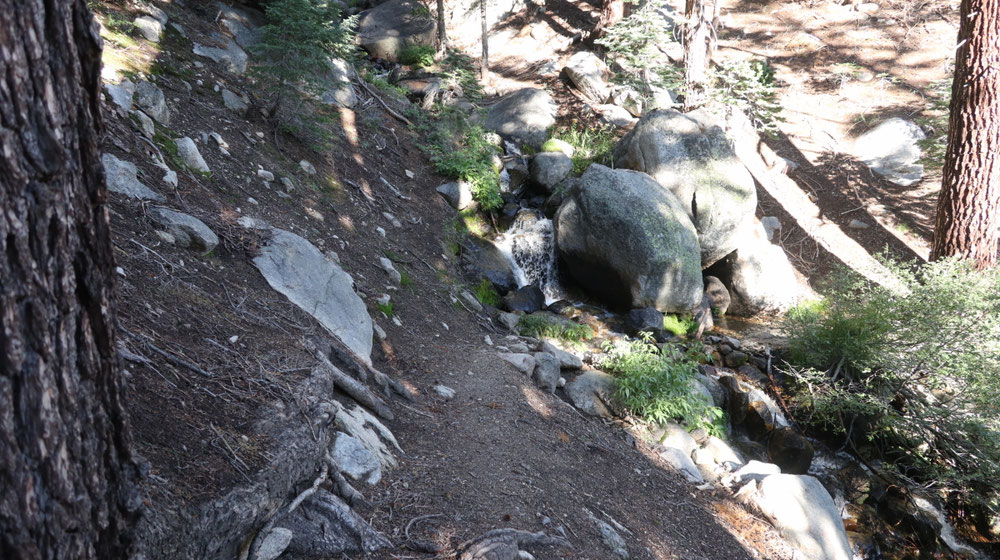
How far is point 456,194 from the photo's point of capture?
1028cm

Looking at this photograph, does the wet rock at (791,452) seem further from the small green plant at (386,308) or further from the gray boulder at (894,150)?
the gray boulder at (894,150)

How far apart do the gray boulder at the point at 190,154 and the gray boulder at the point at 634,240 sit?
6084 mm

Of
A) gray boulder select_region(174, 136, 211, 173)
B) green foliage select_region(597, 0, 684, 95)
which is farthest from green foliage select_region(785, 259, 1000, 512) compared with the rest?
gray boulder select_region(174, 136, 211, 173)

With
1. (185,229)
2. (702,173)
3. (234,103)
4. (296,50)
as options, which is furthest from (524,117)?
(185,229)

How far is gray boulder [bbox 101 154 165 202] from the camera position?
14.2 feet

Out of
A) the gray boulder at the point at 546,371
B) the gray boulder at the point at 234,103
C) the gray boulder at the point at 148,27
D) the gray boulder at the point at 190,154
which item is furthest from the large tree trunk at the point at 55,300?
the gray boulder at the point at 148,27

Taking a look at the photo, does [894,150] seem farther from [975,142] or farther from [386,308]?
[386,308]

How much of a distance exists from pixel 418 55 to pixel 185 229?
484 inches

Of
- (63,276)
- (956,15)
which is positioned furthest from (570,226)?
(956,15)

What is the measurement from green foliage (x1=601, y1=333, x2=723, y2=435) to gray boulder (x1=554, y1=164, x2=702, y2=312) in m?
2.62

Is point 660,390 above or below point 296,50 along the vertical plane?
below

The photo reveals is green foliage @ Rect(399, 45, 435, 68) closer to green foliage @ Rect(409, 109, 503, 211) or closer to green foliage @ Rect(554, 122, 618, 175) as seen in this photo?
green foliage @ Rect(554, 122, 618, 175)

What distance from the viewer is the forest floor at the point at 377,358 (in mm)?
2799

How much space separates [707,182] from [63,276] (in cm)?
1088
